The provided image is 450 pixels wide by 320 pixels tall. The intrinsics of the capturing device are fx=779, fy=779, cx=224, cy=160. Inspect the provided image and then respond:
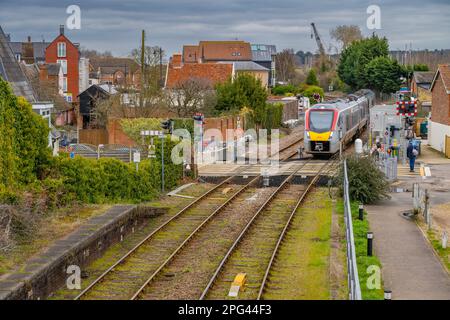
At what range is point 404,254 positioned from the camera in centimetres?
1864

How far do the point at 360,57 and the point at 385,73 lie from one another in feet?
19.5

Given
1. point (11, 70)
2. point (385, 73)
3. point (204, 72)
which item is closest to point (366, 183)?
point (11, 70)

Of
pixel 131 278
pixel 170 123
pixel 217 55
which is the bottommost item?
pixel 131 278

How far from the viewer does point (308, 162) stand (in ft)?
131

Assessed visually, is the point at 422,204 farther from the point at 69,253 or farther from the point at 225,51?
the point at 225,51

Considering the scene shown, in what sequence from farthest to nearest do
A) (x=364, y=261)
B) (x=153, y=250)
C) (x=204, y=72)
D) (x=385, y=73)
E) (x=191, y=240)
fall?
(x=385, y=73) → (x=204, y=72) → (x=191, y=240) → (x=153, y=250) → (x=364, y=261)

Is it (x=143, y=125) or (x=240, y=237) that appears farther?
(x=143, y=125)

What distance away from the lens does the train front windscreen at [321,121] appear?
39.7 meters

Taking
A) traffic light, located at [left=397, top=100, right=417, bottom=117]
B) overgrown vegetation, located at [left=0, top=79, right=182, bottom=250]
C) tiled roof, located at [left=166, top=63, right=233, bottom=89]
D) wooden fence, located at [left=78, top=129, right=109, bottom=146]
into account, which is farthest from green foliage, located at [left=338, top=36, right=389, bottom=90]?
overgrown vegetation, located at [left=0, top=79, right=182, bottom=250]

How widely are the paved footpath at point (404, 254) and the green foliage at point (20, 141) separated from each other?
959 centimetres

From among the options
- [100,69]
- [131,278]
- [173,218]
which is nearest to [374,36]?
[100,69]

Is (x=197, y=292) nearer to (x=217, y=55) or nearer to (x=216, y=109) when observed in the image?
(x=216, y=109)

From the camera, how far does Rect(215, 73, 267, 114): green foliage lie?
184ft
